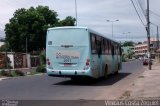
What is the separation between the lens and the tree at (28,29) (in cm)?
7856

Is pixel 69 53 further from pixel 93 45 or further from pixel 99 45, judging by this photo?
pixel 99 45

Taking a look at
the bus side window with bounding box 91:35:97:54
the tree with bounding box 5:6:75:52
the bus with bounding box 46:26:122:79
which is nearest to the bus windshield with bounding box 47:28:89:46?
the bus with bounding box 46:26:122:79

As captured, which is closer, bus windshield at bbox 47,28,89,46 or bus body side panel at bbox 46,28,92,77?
bus body side panel at bbox 46,28,92,77

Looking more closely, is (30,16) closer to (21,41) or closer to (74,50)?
(21,41)

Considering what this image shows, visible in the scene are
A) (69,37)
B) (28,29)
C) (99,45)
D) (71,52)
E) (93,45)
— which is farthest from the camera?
(28,29)

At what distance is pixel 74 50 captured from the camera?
21688 millimetres

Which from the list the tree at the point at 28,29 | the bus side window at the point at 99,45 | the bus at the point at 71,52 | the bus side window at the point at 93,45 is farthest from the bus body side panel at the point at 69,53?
the tree at the point at 28,29

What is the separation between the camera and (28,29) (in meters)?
79.0

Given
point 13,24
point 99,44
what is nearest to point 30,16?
point 13,24

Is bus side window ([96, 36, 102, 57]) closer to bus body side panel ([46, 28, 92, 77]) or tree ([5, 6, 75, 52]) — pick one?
bus body side panel ([46, 28, 92, 77])

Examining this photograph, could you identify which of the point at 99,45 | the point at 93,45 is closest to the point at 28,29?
the point at 99,45

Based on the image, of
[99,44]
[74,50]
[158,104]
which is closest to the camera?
[158,104]

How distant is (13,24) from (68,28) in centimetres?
5980

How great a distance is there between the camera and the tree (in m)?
78.6
